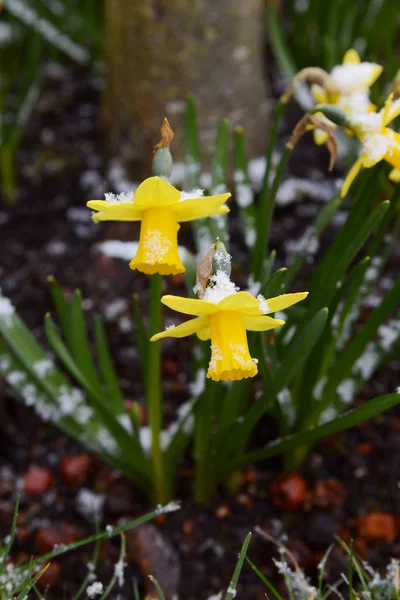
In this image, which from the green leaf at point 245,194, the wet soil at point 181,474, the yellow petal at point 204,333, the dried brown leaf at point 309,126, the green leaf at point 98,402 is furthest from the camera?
the green leaf at point 245,194

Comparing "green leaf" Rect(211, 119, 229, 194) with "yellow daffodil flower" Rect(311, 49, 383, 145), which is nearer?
"yellow daffodil flower" Rect(311, 49, 383, 145)

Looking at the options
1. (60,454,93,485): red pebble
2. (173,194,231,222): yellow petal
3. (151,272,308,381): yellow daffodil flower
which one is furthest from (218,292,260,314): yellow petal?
(60,454,93,485): red pebble

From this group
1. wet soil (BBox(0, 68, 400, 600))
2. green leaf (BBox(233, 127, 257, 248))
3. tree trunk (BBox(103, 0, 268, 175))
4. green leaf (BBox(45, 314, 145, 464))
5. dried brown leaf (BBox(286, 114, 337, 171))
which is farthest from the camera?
tree trunk (BBox(103, 0, 268, 175))

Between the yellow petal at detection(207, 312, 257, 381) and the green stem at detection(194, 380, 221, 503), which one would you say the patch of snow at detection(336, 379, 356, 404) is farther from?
the yellow petal at detection(207, 312, 257, 381)

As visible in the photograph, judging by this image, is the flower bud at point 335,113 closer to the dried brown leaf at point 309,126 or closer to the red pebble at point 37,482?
the dried brown leaf at point 309,126

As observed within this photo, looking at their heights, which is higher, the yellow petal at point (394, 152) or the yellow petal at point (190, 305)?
the yellow petal at point (394, 152)

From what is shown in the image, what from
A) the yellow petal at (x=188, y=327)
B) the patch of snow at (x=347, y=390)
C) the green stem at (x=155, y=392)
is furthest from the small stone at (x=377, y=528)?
the yellow petal at (x=188, y=327)
